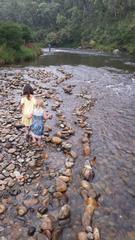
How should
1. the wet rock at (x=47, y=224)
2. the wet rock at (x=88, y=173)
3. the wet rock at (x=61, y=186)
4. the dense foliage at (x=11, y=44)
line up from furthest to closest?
1. the dense foliage at (x=11, y=44)
2. the wet rock at (x=88, y=173)
3. the wet rock at (x=61, y=186)
4. the wet rock at (x=47, y=224)

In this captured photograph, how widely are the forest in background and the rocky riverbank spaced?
39399 millimetres

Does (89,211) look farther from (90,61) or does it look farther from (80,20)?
(80,20)

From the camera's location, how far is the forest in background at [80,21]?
222 ft

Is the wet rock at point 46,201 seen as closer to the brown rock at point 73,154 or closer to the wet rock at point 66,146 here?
the brown rock at point 73,154

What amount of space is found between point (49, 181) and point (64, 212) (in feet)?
4.59

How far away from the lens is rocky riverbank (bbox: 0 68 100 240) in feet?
18.6

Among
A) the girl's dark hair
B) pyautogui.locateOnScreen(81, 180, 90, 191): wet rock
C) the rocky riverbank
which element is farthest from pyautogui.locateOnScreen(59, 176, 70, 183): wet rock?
the girl's dark hair

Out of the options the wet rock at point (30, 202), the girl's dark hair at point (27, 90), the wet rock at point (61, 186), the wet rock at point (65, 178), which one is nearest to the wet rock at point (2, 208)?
the wet rock at point (30, 202)

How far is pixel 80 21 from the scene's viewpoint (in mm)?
96375

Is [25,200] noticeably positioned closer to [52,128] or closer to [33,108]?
[33,108]

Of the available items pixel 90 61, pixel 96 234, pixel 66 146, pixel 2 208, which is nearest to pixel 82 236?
pixel 96 234

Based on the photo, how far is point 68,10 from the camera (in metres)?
103

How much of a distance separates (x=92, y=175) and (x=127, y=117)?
5983 millimetres

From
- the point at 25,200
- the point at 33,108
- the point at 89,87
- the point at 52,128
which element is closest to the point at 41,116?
the point at 33,108
